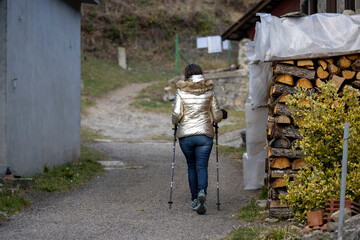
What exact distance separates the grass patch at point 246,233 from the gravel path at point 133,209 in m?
0.17

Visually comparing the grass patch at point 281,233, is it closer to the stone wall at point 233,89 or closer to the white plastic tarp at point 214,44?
the stone wall at point 233,89

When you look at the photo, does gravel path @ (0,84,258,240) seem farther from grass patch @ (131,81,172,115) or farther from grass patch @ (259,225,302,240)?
grass patch @ (131,81,172,115)

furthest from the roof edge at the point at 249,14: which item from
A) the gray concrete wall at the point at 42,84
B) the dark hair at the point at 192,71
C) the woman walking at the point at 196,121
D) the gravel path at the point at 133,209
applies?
the woman walking at the point at 196,121

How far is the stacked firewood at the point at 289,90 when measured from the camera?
621 cm

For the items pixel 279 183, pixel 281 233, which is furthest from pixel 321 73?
pixel 281 233

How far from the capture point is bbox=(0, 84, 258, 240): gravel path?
19.4 feet

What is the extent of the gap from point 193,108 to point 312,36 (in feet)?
5.85

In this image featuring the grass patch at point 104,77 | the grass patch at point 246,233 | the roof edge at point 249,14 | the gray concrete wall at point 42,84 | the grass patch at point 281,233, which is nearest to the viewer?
the grass patch at point 281,233

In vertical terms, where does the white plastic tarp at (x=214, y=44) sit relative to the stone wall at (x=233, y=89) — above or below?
above

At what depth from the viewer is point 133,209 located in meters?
7.19

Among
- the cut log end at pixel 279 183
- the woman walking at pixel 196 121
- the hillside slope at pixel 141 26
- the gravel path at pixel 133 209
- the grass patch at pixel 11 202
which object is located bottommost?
the gravel path at pixel 133 209

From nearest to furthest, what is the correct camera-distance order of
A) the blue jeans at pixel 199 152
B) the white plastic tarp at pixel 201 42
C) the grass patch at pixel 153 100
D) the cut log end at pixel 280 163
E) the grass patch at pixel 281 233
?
the grass patch at pixel 281 233
the cut log end at pixel 280 163
the blue jeans at pixel 199 152
the grass patch at pixel 153 100
the white plastic tarp at pixel 201 42

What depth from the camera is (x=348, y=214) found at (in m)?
5.07

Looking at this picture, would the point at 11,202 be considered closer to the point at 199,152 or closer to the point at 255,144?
the point at 199,152
